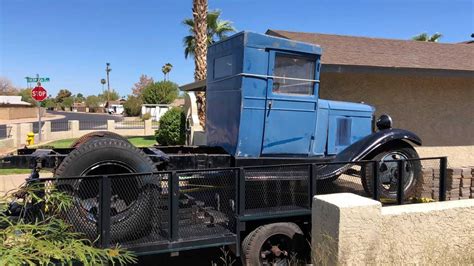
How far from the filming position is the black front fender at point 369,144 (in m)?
5.67

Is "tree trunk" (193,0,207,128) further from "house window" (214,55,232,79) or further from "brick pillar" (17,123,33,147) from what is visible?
"house window" (214,55,232,79)

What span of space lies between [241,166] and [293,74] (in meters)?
1.41

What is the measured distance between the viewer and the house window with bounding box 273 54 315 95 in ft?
18.2

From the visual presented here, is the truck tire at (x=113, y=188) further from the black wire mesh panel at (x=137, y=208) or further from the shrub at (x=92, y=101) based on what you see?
the shrub at (x=92, y=101)

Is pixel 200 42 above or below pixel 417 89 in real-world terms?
above

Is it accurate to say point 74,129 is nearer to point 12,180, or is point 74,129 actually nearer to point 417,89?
point 12,180

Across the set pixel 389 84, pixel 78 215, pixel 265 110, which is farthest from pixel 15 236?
pixel 389 84

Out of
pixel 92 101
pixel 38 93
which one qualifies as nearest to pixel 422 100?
pixel 38 93

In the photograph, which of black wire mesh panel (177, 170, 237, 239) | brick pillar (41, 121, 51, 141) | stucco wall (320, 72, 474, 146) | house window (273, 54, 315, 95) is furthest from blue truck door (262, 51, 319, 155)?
brick pillar (41, 121, 51, 141)

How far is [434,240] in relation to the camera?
4039 mm

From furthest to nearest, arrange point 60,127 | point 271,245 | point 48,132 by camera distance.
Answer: point 60,127 → point 48,132 → point 271,245

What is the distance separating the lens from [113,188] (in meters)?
4.00

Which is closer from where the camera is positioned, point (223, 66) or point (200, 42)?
point (223, 66)

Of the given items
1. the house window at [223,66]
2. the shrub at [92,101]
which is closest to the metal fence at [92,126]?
the house window at [223,66]
